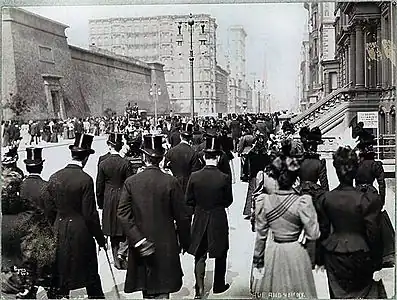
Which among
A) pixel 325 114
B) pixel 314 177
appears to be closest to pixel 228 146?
pixel 314 177

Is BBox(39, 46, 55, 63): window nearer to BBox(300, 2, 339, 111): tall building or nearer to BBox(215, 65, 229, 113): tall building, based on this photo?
BBox(215, 65, 229, 113): tall building

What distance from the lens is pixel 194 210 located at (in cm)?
394

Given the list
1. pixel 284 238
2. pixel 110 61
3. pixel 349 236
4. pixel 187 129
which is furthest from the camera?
pixel 110 61

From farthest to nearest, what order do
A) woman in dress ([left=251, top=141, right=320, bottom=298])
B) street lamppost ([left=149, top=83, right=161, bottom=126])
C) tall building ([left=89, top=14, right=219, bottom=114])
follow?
street lamppost ([left=149, top=83, right=161, bottom=126]) → tall building ([left=89, top=14, right=219, bottom=114]) → woman in dress ([left=251, top=141, right=320, bottom=298])

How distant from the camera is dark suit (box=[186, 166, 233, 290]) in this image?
394cm

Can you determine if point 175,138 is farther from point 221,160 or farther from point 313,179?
point 313,179

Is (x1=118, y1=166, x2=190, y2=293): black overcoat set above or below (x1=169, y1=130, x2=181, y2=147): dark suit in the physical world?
below

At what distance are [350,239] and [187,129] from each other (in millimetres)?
1235

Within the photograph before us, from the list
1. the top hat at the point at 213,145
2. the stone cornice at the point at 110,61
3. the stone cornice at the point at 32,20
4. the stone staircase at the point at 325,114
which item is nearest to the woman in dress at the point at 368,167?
the stone staircase at the point at 325,114

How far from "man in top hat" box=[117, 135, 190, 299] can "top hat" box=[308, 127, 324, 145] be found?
88 centimetres

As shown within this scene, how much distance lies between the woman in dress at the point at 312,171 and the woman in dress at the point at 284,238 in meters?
0.05

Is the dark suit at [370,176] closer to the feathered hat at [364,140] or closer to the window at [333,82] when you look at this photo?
the feathered hat at [364,140]

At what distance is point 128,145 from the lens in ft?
13.8

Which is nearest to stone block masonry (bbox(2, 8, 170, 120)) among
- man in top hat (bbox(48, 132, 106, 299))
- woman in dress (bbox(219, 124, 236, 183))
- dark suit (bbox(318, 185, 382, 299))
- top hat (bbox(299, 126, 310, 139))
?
man in top hat (bbox(48, 132, 106, 299))
